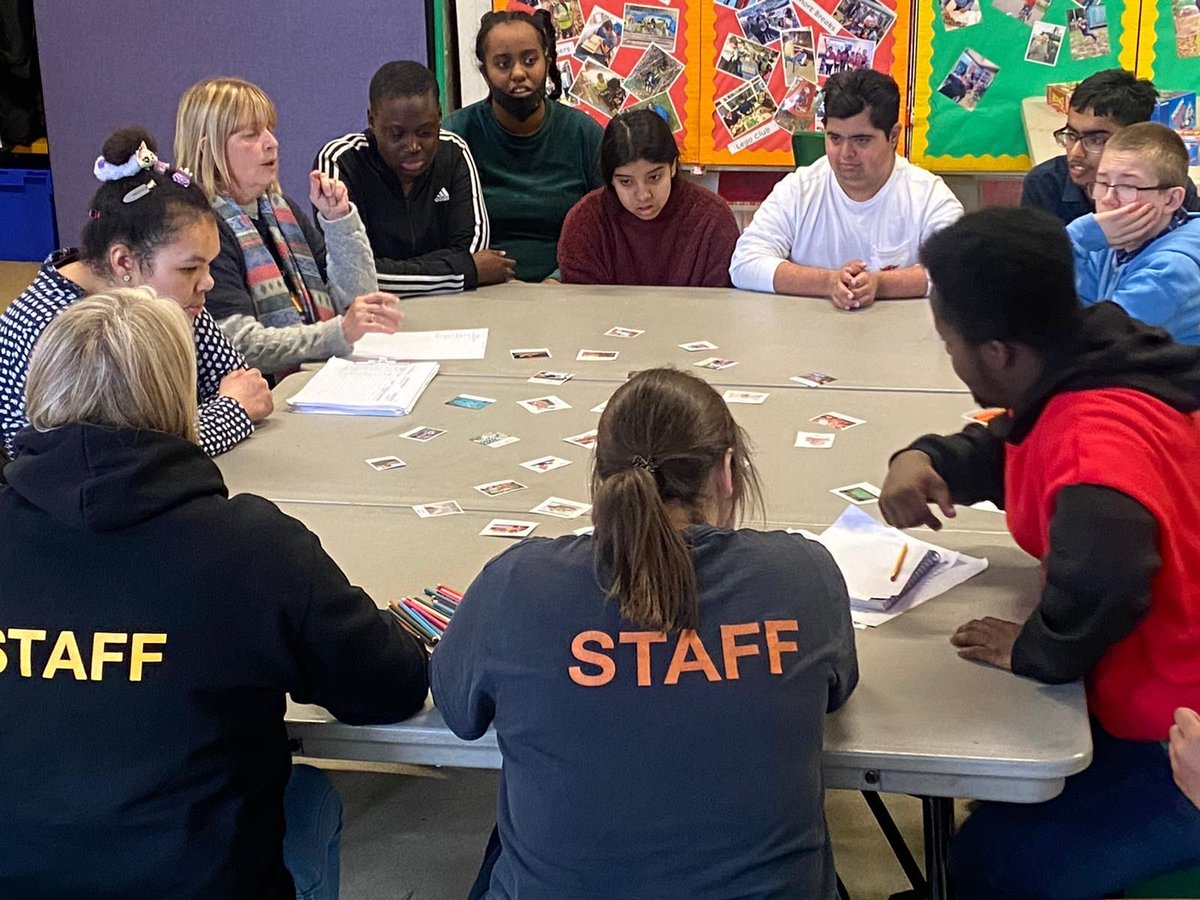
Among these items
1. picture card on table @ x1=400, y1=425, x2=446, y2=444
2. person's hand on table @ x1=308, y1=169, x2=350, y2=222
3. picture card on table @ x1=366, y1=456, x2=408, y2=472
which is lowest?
picture card on table @ x1=366, y1=456, x2=408, y2=472

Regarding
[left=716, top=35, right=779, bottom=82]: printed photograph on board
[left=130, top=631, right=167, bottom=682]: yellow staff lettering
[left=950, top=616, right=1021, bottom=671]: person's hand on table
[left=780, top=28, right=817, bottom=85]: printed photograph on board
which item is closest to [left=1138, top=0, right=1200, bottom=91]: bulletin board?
[left=780, top=28, right=817, bottom=85]: printed photograph on board

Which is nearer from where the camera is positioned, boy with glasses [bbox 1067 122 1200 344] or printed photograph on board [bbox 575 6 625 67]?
boy with glasses [bbox 1067 122 1200 344]

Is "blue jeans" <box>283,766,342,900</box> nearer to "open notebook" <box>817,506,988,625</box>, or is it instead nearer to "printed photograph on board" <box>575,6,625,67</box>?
"open notebook" <box>817,506,988,625</box>

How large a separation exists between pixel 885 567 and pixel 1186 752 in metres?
0.52

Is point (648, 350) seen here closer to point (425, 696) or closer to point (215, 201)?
point (215, 201)

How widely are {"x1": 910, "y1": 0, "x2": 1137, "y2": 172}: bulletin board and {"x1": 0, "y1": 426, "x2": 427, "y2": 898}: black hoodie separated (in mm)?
4229

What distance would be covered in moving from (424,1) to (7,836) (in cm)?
461

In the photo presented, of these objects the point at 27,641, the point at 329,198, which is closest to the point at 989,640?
the point at 27,641

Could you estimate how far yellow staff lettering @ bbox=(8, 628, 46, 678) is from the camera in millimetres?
1477

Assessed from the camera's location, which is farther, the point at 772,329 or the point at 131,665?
the point at 772,329

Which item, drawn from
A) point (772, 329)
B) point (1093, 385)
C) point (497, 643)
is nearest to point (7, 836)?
point (497, 643)

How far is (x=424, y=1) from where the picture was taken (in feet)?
18.1

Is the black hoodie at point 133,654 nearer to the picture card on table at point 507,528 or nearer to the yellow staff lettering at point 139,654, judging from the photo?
the yellow staff lettering at point 139,654

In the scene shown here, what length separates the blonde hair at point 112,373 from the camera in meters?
1.53
